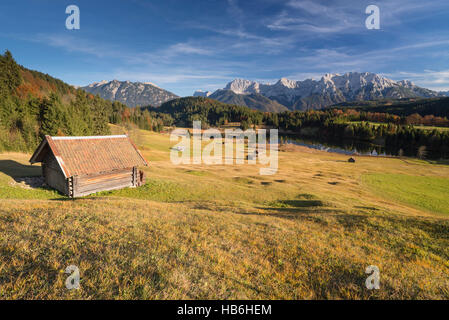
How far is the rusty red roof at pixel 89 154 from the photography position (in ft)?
72.3

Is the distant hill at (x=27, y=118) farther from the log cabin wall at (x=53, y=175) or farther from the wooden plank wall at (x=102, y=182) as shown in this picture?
the wooden plank wall at (x=102, y=182)

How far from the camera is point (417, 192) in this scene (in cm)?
3622

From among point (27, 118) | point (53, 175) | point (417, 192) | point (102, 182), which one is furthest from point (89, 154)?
point (417, 192)

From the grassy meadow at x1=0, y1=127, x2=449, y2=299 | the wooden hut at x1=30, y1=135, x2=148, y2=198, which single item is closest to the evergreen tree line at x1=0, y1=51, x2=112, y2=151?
the wooden hut at x1=30, y1=135, x2=148, y2=198

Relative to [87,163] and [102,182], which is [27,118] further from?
[102,182]

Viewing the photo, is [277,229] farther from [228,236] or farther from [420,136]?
[420,136]

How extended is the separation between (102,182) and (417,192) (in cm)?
5374

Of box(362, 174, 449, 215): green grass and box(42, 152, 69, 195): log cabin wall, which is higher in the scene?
box(42, 152, 69, 195): log cabin wall

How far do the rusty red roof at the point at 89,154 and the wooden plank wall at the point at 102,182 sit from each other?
1234 millimetres

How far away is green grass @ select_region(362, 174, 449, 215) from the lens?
28.6 metres

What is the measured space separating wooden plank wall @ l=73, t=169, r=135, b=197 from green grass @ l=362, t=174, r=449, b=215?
42.7 meters

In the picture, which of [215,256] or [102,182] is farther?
[102,182]

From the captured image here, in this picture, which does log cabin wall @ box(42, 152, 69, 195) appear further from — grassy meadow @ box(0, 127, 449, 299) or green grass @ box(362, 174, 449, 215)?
green grass @ box(362, 174, 449, 215)
